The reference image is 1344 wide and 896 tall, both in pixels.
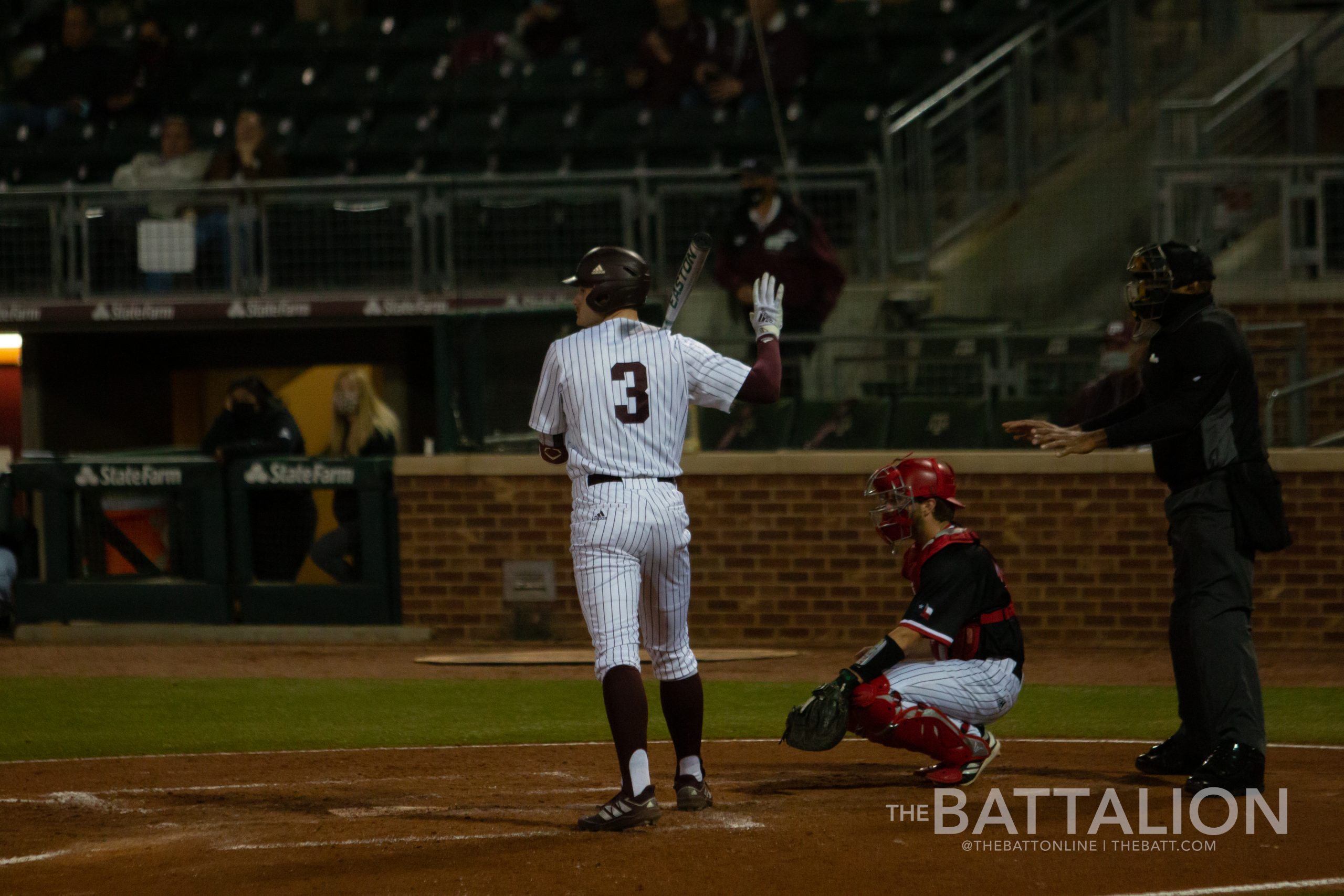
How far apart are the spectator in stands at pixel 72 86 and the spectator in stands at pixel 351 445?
6950 millimetres

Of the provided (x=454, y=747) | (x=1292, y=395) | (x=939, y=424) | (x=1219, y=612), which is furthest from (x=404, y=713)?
(x=1292, y=395)

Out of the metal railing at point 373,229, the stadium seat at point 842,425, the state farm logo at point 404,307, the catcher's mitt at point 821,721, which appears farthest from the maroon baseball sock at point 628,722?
the state farm logo at point 404,307

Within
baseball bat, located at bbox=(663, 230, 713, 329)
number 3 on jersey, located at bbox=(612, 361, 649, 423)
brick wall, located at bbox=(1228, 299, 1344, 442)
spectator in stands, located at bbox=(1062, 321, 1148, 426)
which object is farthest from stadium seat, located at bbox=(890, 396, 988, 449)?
number 3 on jersey, located at bbox=(612, 361, 649, 423)

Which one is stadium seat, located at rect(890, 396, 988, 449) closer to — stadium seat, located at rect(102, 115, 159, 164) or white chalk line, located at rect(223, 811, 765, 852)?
white chalk line, located at rect(223, 811, 765, 852)

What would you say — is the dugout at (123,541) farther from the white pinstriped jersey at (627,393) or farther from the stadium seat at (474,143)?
the white pinstriped jersey at (627,393)

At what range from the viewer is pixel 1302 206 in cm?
1105

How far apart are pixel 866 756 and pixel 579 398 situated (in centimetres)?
204

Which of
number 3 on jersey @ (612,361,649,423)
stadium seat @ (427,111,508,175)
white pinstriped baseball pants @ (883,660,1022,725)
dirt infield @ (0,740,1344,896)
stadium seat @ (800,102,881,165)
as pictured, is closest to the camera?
dirt infield @ (0,740,1344,896)

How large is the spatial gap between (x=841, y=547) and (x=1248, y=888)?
225 inches

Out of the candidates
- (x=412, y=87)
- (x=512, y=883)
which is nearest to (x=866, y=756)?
(x=512, y=883)

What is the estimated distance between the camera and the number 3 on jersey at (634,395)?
18.0ft

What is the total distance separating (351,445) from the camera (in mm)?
11039

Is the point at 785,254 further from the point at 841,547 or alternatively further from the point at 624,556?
the point at 624,556

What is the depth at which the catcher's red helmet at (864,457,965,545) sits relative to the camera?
19.1 feet
